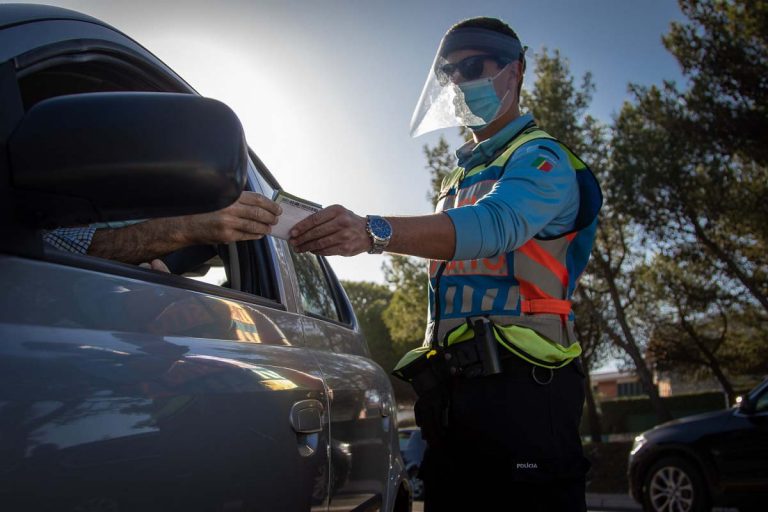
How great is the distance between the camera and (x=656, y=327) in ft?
80.1

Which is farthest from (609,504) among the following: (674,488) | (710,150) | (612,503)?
(710,150)

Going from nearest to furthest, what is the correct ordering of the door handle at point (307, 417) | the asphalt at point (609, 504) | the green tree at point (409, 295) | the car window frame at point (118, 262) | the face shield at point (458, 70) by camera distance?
1. the car window frame at point (118, 262)
2. the door handle at point (307, 417)
3. the face shield at point (458, 70)
4. the asphalt at point (609, 504)
5. the green tree at point (409, 295)

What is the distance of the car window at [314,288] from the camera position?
7.77ft

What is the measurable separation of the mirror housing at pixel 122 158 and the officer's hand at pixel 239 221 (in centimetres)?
42

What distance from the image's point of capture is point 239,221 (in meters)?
1.49

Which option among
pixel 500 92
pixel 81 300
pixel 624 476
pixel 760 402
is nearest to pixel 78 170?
pixel 81 300

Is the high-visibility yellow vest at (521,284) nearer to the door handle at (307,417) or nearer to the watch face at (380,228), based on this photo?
the watch face at (380,228)

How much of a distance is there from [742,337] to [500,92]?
2539 cm

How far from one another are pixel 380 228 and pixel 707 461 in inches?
285

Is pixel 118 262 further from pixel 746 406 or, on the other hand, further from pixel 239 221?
pixel 746 406

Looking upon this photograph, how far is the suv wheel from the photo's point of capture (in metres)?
7.96

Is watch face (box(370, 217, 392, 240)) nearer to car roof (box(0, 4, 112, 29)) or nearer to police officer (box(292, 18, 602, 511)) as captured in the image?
police officer (box(292, 18, 602, 511))

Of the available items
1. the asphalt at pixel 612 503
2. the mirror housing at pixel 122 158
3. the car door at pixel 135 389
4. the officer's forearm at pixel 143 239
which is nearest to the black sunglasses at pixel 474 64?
the car door at pixel 135 389

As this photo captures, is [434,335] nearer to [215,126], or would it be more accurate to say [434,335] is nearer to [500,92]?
[500,92]
